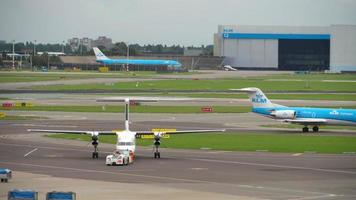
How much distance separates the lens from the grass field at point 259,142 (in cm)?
8035

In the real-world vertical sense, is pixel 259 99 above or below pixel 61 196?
above

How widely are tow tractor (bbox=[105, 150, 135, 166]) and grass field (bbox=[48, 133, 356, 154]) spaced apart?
1361 centimetres

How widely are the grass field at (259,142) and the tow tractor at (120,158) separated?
13.6m

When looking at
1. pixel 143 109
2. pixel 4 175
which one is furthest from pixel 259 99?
pixel 4 175

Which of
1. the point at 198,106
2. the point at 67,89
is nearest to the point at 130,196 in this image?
the point at 198,106

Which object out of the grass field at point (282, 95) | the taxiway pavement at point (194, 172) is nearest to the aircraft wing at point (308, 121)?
the taxiway pavement at point (194, 172)

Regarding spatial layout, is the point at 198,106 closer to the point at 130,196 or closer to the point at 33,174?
the point at 33,174

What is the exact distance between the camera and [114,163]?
6738 centimetres

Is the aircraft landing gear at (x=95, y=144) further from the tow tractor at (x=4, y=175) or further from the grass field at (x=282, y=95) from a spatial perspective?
the grass field at (x=282, y=95)

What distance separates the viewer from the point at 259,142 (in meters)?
85.6

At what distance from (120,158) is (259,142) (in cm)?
2151

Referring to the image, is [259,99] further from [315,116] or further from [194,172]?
[194,172]

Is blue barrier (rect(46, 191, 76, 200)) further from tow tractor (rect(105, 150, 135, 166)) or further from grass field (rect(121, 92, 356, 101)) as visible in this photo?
grass field (rect(121, 92, 356, 101))

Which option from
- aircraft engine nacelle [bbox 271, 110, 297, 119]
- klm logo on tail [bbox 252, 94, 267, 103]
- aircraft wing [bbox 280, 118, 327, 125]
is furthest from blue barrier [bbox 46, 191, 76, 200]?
klm logo on tail [bbox 252, 94, 267, 103]
